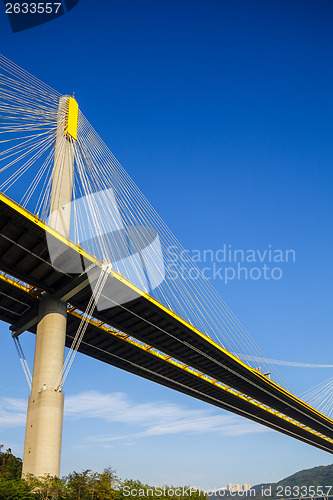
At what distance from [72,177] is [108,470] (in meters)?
25.8

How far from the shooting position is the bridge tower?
34.0 m

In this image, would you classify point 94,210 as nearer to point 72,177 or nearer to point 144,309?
point 72,177

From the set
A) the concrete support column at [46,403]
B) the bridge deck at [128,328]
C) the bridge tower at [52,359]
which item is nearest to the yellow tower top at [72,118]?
the bridge tower at [52,359]

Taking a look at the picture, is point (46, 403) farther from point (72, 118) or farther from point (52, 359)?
point (72, 118)

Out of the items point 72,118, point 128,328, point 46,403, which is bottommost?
point 46,403

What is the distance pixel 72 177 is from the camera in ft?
128

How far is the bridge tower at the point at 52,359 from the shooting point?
3397cm

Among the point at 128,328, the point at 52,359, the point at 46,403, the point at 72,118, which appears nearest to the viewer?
the point at 46,403

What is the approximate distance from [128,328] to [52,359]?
1174 cm

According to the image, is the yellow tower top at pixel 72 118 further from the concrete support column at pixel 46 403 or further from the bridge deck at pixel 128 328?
the concrete support column at pixel 46 403

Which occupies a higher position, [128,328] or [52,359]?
[128,328]

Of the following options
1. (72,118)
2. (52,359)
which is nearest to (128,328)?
(52,359)

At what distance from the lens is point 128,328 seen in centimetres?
4709

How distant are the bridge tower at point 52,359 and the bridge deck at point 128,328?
2.27 meters
